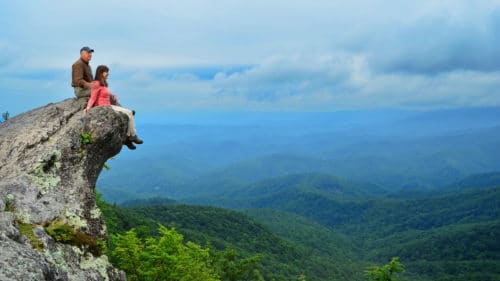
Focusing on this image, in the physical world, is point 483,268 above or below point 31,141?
below

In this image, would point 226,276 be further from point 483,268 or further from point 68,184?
point 483,268

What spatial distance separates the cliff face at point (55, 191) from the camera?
1131 cm

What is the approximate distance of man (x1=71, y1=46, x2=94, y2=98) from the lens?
1839cm

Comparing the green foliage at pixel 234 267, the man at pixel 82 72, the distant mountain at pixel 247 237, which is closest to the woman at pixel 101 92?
the man at pixel 82 72

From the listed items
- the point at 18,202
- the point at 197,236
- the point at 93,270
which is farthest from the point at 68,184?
the point at 197,236

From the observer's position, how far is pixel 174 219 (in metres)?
180

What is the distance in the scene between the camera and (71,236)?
44.7ft

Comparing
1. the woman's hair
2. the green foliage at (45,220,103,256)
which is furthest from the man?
the green foliage at (45,220,103,256)

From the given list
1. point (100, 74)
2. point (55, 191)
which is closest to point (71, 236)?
point (55, 191)

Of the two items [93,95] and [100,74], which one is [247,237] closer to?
[93,95]

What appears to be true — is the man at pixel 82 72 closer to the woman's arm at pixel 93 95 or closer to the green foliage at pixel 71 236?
the woman's arm at pixel 93 95

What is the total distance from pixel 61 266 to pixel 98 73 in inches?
362

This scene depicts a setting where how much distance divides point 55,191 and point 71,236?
2.12 m

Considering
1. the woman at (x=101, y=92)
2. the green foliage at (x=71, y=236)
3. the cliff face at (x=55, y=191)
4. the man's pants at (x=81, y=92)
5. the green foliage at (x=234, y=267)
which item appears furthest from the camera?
the green foliage at (x=234, y=267)
